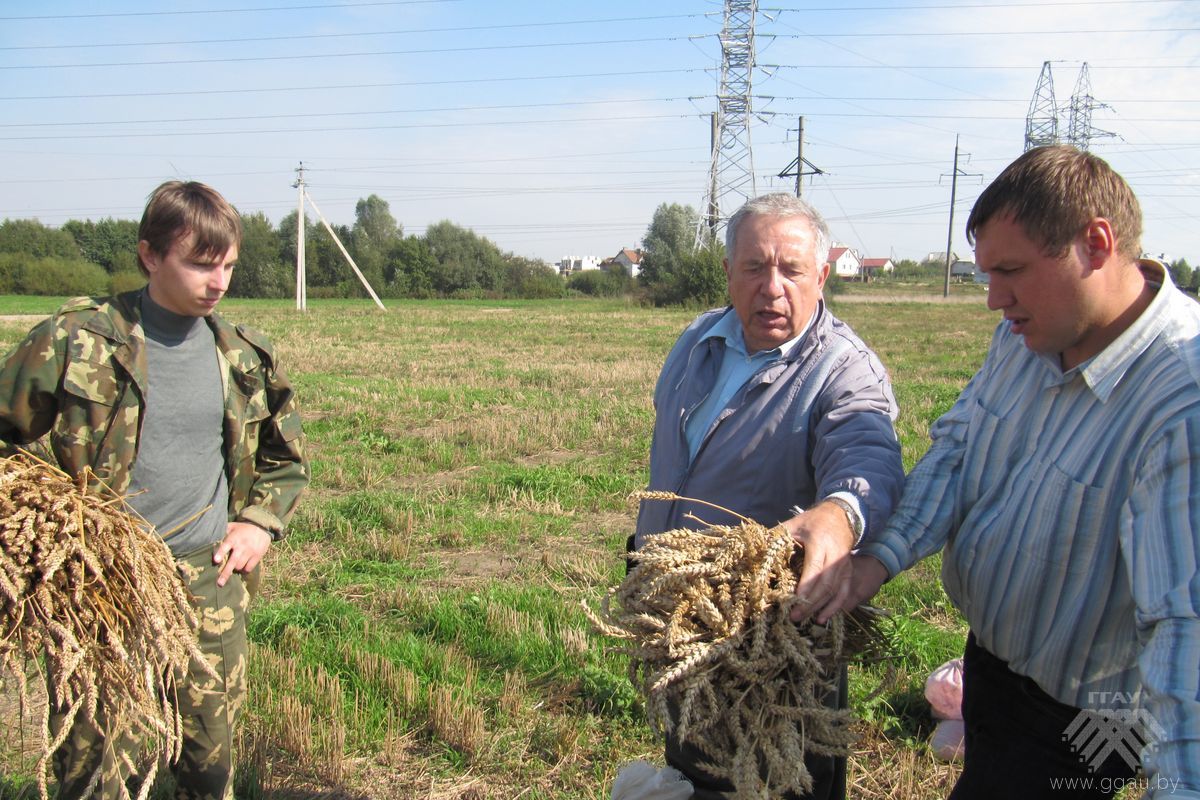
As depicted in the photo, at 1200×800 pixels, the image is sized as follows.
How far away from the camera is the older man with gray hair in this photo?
→ 2566mm

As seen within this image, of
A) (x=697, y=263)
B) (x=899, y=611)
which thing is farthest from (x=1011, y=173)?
(x=697, y=263)

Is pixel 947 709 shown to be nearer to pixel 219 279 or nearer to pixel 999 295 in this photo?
pixel 999 295

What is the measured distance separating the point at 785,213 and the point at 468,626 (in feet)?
9.73

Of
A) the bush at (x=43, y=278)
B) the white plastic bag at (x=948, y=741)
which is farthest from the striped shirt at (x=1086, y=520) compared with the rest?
the bush at (x=43, y=278)

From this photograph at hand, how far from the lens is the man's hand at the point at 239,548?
3.04 meters

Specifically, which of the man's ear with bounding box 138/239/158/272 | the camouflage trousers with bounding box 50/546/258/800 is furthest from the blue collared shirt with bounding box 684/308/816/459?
the man's ear with bounding box 138/239/158/272

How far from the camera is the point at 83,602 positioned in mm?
2273

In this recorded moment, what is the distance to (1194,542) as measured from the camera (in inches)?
63.6

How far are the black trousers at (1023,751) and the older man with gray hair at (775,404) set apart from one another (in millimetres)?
392

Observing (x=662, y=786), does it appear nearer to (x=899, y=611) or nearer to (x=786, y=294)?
(x=786, y=294)

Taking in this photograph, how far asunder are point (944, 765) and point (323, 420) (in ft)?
27.8

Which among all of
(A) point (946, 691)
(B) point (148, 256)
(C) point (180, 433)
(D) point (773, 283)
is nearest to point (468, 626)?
(C) point (180, 433)

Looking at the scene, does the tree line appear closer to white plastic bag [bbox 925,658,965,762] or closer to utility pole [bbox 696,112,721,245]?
utility pole [bbox 696,112,721,245]

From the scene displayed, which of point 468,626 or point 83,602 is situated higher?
point 83,602
